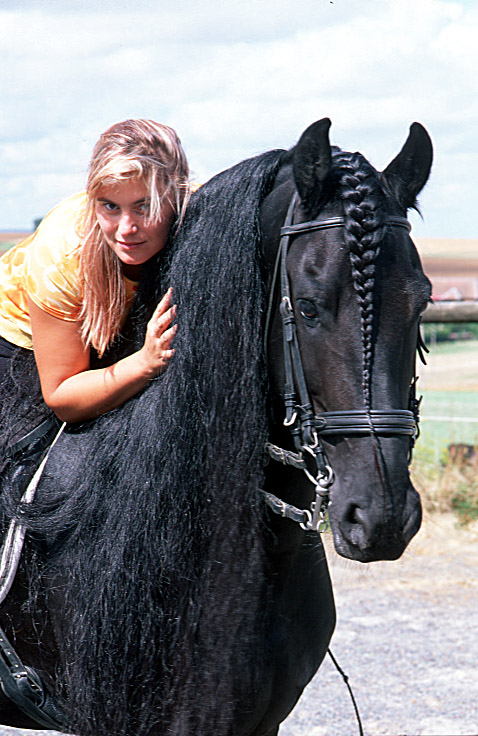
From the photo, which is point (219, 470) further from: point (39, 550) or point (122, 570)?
point (39, 550)

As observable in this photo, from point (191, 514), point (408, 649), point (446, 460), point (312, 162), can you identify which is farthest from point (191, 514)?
point (446, 460)

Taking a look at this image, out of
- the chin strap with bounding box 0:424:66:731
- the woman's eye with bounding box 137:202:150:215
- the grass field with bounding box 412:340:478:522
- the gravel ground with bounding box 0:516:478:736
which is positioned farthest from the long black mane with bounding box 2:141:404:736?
the grass field with bounding box 412:340:478:522

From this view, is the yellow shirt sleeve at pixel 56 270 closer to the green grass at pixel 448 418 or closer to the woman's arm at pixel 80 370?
the woman's arm at pixel 80 370

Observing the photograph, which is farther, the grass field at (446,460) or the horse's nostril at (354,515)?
the grass field at (446,460)

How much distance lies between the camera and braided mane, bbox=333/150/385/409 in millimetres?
1710

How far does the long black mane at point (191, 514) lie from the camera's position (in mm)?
1906

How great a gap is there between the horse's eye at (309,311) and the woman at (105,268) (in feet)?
1.18

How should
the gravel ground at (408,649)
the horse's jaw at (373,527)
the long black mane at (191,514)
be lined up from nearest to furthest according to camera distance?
the horse's jaw at (373,527) < the long black mane at (191,514) < the gravel ground at (408,649)

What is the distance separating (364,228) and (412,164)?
0.97ft

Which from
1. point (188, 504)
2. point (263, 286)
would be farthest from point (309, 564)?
point (263, 286)

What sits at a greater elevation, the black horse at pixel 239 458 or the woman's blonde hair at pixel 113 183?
the woman's blonde hair at pixel 113 183

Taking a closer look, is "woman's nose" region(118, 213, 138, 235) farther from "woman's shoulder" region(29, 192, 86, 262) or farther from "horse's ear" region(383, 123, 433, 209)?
"horse's ear" region(383, 123, 433, 209)

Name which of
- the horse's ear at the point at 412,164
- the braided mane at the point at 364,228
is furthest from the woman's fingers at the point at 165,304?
the horse's ear at the point at 412,164

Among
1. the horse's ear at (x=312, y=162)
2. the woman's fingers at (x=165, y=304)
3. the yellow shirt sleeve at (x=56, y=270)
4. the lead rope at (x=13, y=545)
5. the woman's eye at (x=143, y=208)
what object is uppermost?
the horse's ear at (x=312, y=162)
